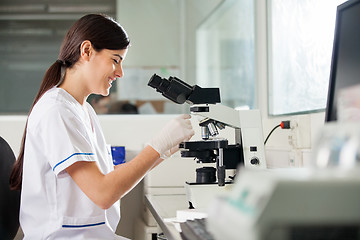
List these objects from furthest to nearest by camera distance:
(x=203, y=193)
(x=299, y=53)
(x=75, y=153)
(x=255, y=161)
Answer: (x=299, y=53)
(x=255, y=161)
(x=203, y=193)
(x=75, y=153)

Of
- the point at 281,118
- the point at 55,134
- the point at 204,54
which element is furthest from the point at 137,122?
the point at 55,134

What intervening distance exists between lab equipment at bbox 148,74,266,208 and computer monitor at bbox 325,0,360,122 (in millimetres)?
464

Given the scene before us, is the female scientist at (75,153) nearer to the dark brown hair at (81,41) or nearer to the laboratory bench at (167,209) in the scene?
the dark brown hair at (81,41)

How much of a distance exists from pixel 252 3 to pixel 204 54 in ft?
1.32

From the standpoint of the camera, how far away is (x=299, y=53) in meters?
2.05

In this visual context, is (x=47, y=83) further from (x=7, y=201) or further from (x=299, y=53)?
(x=299, y=53)

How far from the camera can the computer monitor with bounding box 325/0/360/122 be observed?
1027mm

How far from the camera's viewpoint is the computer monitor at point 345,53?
3.37ft

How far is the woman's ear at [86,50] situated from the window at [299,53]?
2.79 ft

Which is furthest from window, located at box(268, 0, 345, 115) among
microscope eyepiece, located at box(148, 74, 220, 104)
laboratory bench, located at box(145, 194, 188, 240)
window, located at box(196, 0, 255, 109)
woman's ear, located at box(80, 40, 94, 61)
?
woman's ear, located at box(80, 40, 94, 61)

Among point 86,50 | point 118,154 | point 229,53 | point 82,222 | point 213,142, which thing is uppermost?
point 229,53

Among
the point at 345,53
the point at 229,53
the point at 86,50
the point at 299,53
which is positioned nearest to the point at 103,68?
the point at 86,50

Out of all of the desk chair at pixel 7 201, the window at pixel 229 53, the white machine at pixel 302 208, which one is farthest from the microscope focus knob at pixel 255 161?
the window at pixel 229 53

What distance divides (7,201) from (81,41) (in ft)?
1.97
